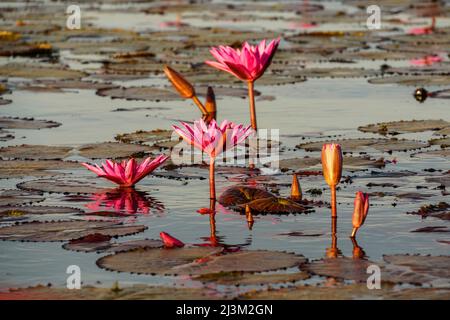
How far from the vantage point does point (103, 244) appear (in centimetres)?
663

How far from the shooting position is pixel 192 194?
26.2 ft

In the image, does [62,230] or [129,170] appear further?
[129,170]

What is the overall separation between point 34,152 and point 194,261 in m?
3.39

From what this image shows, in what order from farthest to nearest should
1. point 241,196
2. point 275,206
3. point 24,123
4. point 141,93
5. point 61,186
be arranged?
point 141,93 → point 24,123 → point 61,186 → point 241,196 → point 275,206

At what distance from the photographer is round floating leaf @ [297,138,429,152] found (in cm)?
921

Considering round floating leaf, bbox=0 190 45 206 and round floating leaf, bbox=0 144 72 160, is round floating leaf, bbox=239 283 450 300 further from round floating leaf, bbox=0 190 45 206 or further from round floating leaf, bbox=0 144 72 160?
round floating leaf, bbox=0 144 72 160

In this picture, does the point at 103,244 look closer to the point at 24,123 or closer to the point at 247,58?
the point at 247,58

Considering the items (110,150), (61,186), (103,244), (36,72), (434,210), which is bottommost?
(103,244)

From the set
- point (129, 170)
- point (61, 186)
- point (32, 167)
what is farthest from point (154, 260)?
point (32, 167)

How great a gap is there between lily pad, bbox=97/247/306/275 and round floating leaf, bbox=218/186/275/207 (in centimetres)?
117

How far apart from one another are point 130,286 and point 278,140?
4279mm

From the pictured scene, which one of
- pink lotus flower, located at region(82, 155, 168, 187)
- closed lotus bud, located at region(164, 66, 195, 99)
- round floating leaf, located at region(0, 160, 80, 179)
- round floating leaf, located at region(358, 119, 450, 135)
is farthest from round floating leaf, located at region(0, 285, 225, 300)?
round floating leaf, located at region(358, 119, 450, 135)

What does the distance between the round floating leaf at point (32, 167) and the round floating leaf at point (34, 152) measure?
0.19 metres

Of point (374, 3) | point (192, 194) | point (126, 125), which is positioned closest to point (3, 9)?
point (374, 3)
